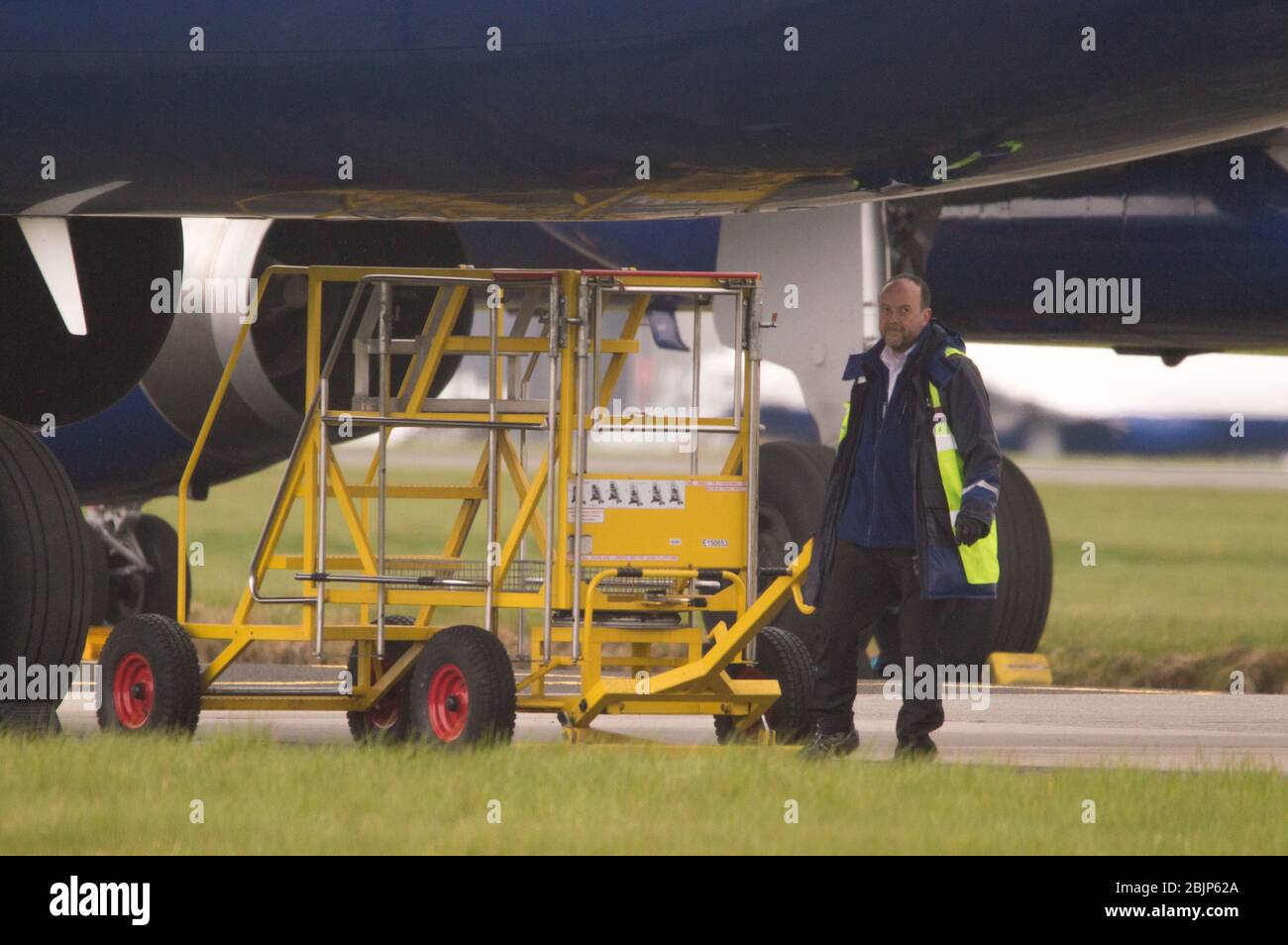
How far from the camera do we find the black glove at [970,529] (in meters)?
6.70

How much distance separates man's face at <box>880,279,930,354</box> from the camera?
7.14 m

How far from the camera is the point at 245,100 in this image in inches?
275

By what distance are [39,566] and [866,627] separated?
271 cm

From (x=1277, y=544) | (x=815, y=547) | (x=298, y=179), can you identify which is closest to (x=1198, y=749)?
(x=815, y=547)

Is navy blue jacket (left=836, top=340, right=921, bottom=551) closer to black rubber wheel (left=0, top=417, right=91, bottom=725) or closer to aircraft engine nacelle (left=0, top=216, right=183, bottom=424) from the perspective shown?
black rubber wheel (left=0, top=417, right=91, bottom=725)

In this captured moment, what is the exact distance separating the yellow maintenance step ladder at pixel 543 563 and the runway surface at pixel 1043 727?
1.11 ft

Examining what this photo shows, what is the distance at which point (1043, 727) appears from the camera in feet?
28.9

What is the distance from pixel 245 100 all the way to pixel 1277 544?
78.9 ft

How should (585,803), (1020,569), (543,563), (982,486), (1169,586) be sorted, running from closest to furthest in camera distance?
1. (585,803)
2. (982,486)
3. (543,563)
4. (1020,569)
5. (1169,586)
